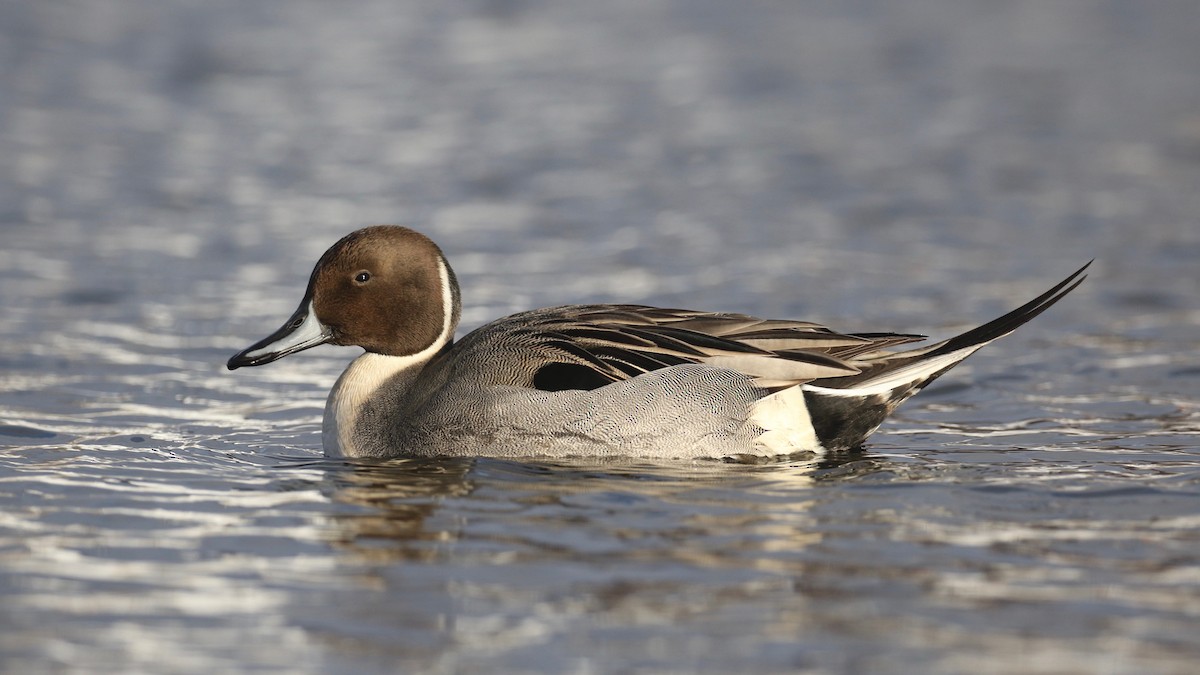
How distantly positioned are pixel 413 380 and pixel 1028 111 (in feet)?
28.4

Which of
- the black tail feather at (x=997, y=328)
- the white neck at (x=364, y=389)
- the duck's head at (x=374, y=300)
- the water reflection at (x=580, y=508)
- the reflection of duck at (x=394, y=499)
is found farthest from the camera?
the duck's head at (x=374, y=300)

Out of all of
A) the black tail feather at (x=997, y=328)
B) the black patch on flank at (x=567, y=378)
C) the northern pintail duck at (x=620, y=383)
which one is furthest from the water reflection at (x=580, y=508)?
the black tail feather at (x=997, y=328)

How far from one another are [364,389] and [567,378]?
3.12ft

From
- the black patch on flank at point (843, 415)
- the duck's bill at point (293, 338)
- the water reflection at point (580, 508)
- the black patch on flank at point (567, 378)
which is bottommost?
the water reflection at point (580, 508)

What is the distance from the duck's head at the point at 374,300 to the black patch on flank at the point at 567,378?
29.2 inches

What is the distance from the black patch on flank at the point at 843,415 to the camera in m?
6.99

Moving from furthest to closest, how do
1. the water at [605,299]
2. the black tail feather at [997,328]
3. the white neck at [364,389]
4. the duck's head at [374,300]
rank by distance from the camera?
the duck's head at [374,300], the white neck at [364,389], the black tail feather at [997,328], the water at [605,299]

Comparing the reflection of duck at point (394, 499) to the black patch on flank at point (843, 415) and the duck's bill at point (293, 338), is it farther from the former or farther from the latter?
the black patch on flank at point (843, 415)

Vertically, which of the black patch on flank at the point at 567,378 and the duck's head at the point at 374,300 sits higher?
the duck's head at the point at 374,300

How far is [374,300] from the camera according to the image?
24.1 ft

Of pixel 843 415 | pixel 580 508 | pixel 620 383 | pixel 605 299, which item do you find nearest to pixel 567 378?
pixel 620 383

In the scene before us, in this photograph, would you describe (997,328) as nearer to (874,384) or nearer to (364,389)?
(874,384)

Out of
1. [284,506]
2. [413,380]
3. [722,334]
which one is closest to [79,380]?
[413,380]

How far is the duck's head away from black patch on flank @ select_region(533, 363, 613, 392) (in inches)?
29.2
